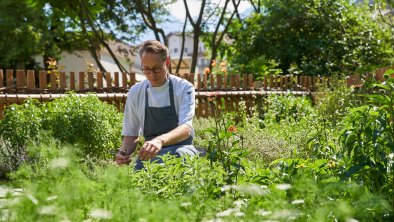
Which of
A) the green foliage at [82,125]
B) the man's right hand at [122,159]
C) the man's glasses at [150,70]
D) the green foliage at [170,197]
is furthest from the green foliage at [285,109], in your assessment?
the green foliage at [170,197]

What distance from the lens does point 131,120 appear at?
4449 mm

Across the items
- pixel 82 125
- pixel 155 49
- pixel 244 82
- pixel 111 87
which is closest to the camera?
pixel 155 49

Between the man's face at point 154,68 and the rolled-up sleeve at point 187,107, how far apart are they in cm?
19

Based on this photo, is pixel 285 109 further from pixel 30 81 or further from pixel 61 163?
pixel 61 163

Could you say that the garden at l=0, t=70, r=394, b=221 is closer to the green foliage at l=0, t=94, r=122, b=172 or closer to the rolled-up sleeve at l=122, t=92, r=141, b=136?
the rolled-up sleeve at l=122, t=92, r=141, b=136

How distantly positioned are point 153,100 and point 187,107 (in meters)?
0.34

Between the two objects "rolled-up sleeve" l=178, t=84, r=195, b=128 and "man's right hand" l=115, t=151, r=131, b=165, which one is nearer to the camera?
"man's right hand" l=115, t=151, r=131, b=165

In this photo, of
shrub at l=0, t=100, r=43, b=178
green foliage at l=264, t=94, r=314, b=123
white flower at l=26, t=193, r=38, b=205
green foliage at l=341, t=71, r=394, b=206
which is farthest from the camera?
green foliage at l=264, t=94, r=314, b=123

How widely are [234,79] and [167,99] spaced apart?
6659mm

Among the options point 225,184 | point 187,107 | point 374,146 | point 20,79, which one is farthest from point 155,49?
point 20,79

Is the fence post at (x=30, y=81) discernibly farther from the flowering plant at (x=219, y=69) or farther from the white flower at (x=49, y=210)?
the white flower at (x=49, y=210)

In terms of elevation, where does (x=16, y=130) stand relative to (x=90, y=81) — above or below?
below

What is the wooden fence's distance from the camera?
24.8 ft

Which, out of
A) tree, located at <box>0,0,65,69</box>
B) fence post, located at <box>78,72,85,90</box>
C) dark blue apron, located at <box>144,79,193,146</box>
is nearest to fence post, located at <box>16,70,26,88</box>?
fence post, located at <box>78,72,85,90</box>
